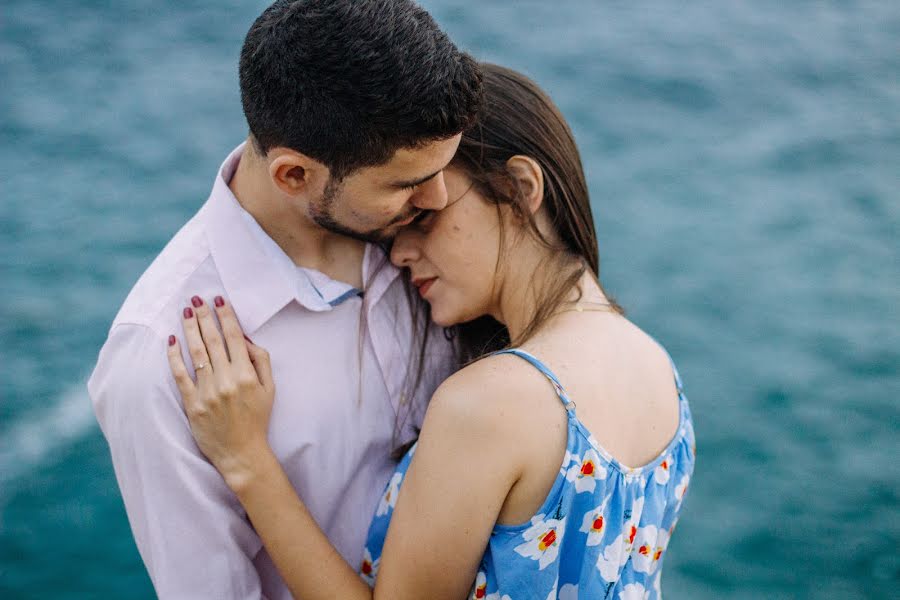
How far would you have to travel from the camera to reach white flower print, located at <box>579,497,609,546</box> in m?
1.84

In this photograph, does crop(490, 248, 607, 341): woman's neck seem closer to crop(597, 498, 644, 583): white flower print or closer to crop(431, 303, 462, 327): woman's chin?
crop(431, 303, 462, 327): woman's chin

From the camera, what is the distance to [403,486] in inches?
72.2

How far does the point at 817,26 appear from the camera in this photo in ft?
21.6

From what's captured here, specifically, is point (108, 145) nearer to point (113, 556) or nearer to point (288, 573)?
point (113, 556)

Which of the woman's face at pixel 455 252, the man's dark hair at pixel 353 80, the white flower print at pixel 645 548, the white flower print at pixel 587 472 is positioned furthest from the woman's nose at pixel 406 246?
the white flower print at pixel 645 548

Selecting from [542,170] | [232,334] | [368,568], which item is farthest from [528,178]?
[368,568]

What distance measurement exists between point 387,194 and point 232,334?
0.39m

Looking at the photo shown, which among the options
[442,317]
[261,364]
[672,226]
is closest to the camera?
[261,364]

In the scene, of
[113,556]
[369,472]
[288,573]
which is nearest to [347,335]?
[369,472]

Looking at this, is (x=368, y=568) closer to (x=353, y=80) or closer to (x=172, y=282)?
(x=172, y=282)

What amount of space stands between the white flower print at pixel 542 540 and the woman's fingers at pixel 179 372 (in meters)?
0.65

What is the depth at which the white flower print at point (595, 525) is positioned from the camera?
1.84 m

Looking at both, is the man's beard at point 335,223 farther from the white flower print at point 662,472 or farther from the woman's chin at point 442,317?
the white flower print at point 662,472

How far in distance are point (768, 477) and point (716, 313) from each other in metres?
0.96
